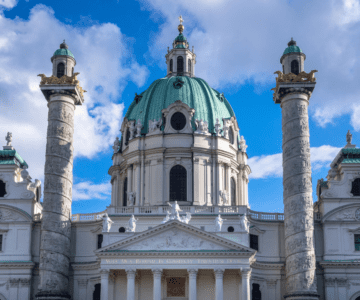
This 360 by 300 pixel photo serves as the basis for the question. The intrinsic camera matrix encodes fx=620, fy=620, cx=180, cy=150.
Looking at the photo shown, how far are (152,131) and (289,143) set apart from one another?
46.3ft

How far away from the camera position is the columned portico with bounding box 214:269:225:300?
147 feet

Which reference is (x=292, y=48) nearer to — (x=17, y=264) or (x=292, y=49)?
(x=292, y=49)

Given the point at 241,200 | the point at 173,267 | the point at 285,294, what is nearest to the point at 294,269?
the point at 285,294

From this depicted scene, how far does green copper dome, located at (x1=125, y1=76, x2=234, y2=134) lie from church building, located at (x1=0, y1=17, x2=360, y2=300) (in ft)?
4.41

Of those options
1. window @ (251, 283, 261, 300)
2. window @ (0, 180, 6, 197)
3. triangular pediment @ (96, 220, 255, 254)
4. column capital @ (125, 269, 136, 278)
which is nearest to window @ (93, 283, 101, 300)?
column capital @ (125, 269, 136, 278)

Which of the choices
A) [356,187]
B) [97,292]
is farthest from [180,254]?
[356,187]

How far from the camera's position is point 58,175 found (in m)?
47.8

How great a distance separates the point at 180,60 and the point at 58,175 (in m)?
20.5

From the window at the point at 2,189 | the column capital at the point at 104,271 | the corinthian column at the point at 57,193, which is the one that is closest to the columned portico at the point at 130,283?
the column capital at the point at 104,271

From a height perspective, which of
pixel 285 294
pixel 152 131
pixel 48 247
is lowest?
pixel 285 294

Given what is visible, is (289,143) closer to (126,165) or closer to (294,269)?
(294,269)

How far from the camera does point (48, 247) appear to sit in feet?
152

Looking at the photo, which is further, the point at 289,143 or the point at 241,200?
the point at 241,200

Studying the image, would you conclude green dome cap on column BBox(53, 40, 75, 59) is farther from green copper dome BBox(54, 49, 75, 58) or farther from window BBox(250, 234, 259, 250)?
window BBox(250, 234, 259, 250)
